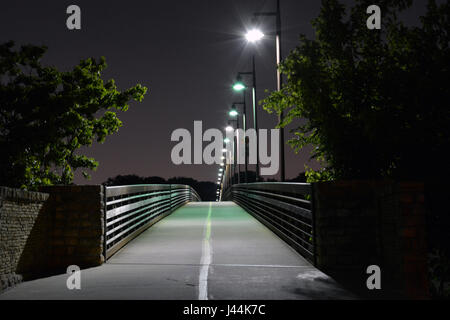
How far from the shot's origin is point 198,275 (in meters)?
7.48

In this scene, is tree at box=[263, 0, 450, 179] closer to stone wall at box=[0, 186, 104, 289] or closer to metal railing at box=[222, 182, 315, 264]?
metal railing at box=[222, 182, 315, 264]

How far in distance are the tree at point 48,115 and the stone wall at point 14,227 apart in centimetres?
525

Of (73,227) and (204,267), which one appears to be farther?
(73,227)

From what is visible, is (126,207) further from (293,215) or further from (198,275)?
(293,215)

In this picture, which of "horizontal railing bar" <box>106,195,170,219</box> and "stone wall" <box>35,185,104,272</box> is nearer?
"stone wall" <box>35,185,104,272</box>

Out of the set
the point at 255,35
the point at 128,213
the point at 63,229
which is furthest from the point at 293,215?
the point at 255,35

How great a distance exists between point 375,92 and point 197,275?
5.03 m

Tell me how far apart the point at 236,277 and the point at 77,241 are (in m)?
2.90

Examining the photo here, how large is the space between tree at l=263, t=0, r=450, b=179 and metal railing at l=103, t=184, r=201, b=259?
170 inches

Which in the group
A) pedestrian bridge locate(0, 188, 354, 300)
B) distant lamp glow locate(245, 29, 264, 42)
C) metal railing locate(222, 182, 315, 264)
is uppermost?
distant lamp glow locate(245, 29, 264, 42)

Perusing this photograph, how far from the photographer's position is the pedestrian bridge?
6340 mm

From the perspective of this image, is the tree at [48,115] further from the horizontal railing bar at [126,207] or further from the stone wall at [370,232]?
the stone wall at [370,232]

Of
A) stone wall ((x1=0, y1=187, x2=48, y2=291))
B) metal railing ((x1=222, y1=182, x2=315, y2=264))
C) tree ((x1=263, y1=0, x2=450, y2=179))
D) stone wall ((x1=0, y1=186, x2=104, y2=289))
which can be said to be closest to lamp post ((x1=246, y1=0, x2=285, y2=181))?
metal railing ((x1=222, y1=182, x2=315, y2=264))
